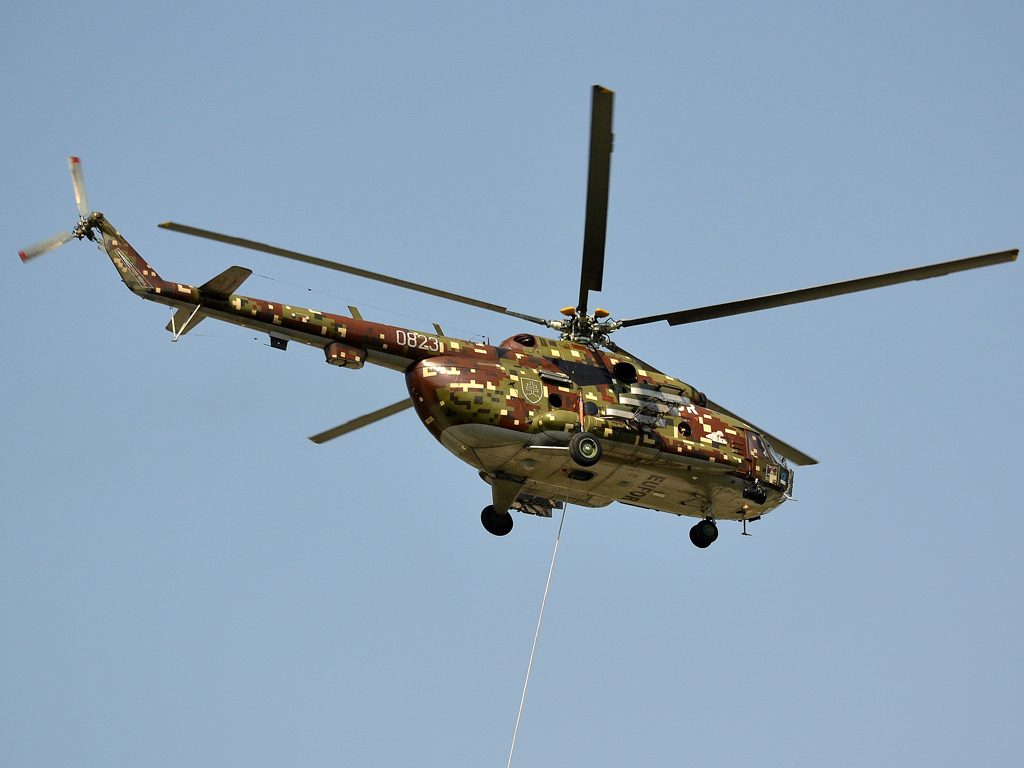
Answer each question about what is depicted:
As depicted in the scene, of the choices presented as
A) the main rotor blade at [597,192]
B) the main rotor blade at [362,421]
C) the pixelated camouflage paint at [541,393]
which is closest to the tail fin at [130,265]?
the pixelated camouflage paint at [541,393]

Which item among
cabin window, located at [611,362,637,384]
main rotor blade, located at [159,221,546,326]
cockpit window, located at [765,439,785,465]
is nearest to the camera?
main rotor blade, located at [159,221,546,326]

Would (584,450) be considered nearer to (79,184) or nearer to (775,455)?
(775,455)

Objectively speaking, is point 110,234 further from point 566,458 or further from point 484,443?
Answer: point 566,458

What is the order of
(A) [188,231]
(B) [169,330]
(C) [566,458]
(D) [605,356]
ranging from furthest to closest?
1. (D) [605,356]
2. (C) [566,458]
3. (B) [169,330]
4. (A) [188,231]

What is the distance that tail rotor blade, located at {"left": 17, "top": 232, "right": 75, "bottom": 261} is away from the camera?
68.0 ft

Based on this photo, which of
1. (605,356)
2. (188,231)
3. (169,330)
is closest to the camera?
(188,231)

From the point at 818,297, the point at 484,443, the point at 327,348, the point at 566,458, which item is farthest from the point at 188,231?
the point at 818,297

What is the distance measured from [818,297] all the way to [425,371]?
293 inches

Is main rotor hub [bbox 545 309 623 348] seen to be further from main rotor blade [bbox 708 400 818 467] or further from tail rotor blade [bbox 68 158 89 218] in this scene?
tail rotor blade [bbox 68 158 89 218]

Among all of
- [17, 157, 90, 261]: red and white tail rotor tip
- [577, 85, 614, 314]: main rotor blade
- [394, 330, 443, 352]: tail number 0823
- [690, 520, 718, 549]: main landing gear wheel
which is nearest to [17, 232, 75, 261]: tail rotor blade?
[17, 157, 90, 261]: red and white tail rotor tip

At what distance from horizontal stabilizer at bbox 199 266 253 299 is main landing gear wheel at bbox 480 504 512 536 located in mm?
6962

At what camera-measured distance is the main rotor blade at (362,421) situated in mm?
25344

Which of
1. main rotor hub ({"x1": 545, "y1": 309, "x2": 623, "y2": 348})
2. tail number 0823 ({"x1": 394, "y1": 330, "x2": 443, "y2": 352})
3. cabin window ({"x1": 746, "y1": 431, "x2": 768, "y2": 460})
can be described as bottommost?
tail number 0823 ({"x1": 394, "y1": 330, "x2": 443, "y2": 352})

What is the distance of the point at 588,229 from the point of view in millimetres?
22656
